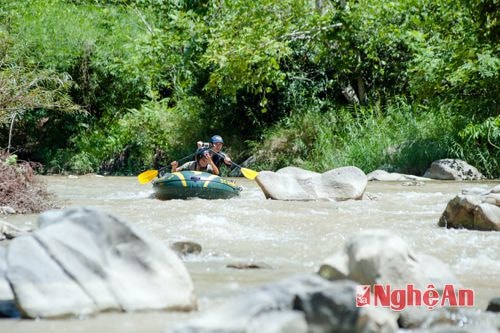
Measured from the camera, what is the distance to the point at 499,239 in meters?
7.45

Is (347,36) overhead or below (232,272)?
→ overhead

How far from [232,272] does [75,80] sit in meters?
19.0

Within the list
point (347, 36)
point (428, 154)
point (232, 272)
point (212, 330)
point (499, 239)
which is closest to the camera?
point (212, 330)

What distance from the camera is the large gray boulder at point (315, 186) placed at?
1150 cm

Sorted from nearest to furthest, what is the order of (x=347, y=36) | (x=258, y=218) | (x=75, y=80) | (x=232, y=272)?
1. (x=232, y=272)
2. (x=258, y=218)
3. (x=347, y=36)
4. (x=75, y=80)

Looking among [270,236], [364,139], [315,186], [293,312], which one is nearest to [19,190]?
[270,236]

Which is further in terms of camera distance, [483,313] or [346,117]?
[346,117]

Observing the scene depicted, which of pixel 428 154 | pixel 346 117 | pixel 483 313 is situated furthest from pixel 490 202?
pixel 346 117

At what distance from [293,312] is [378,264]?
3.60 feet

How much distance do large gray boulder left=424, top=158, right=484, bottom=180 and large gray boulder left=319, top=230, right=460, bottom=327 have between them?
35.7 ft

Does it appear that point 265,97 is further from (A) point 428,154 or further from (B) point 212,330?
(B) point 212,330

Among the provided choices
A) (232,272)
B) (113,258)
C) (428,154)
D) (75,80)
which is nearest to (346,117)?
(428,154)

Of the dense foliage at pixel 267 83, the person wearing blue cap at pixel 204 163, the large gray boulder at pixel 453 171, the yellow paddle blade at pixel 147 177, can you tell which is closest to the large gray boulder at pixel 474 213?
the person wearing blue cap at pixel 204 163

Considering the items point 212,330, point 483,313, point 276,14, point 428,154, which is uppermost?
point 276,14
